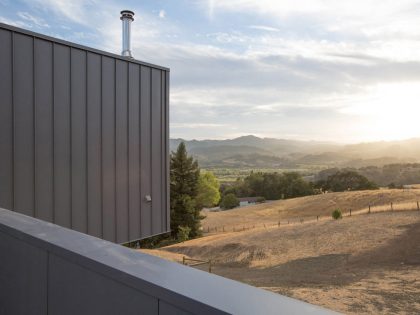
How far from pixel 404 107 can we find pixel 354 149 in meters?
72.0

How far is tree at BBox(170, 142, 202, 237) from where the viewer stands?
87.8 feet

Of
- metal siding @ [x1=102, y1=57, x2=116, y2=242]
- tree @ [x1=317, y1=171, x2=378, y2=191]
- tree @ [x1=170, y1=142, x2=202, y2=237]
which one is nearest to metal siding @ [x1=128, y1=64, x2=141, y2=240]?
metal siding @ [x1=102, y1=57, x2=116, y2=242]

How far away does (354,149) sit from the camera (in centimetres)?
8788

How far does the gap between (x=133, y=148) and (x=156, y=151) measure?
0.38m

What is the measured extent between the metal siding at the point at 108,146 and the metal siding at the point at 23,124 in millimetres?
729

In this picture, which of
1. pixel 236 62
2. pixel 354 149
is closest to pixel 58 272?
pixel 236 62

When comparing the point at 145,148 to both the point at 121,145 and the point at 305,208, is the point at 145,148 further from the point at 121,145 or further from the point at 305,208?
the point at 305,208

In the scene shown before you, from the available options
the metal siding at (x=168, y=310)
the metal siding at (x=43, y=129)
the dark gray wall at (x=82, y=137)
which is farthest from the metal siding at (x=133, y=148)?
the metal siding at (x=168, y=310)

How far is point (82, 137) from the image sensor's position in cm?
350

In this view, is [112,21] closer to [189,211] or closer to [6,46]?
[6,46]

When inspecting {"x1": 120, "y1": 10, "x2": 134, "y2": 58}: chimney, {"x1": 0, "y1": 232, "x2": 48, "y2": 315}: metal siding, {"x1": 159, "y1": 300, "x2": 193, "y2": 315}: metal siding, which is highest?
{"x1": 120, "y1": 10, "x2": 134, "y2": 58}: chimney

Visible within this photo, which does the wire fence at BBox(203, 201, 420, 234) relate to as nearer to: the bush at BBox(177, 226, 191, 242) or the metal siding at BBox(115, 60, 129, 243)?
the bush at BBox(177, 226, 191, 242)

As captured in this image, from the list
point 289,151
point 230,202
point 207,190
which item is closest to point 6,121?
point 207,190

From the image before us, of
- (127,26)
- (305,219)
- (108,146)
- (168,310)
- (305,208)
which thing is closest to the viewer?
(168,310)
